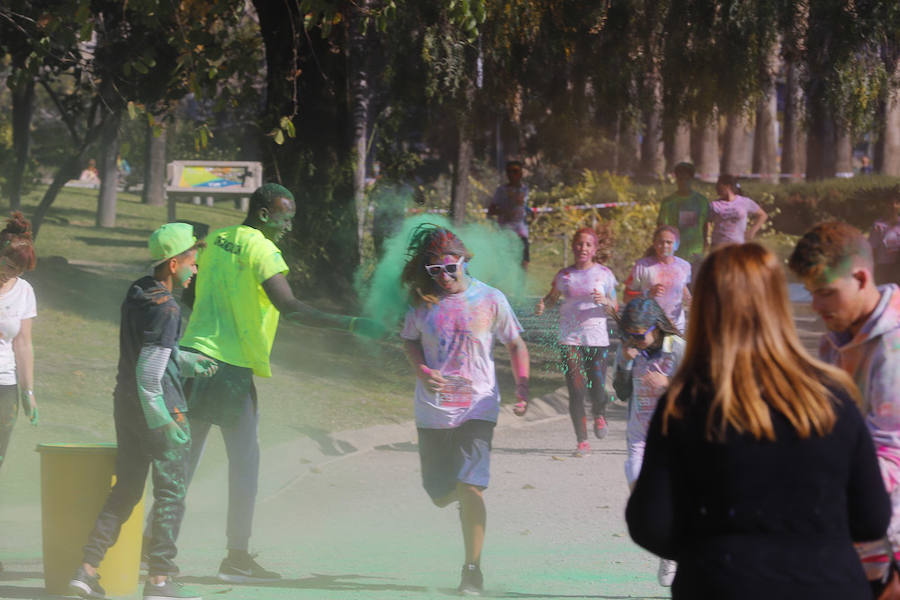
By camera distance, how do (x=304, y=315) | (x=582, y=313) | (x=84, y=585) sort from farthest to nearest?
(x=582, y=313) → (x=304, y=315) → (x=84, y=585)

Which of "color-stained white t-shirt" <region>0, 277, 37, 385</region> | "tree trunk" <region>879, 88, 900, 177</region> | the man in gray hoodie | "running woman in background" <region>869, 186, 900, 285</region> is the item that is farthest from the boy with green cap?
"tree trunk" <region>879, 88, 900, 177</region>

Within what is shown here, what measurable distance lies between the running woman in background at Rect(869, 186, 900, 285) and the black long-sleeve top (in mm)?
10670

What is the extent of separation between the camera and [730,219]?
12.3m

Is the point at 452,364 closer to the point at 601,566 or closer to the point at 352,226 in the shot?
the point at 601,566

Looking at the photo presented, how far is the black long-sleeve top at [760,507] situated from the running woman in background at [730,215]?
9655mm

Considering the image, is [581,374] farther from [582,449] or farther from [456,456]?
[456,456]

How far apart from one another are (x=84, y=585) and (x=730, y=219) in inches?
335

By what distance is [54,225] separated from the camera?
24.1 meters

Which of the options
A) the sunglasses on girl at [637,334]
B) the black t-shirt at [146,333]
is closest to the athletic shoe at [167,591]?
the black t-shirt at [146,333]

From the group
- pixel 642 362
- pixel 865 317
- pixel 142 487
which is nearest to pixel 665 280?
pixel 642 362

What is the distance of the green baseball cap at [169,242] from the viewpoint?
214 inches

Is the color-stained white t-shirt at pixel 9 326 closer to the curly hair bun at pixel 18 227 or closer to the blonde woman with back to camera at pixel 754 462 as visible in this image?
the curly hair bun at pixel 18 227

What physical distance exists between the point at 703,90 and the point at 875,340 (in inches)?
395

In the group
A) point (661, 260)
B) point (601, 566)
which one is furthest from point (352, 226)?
point (601, 566)
